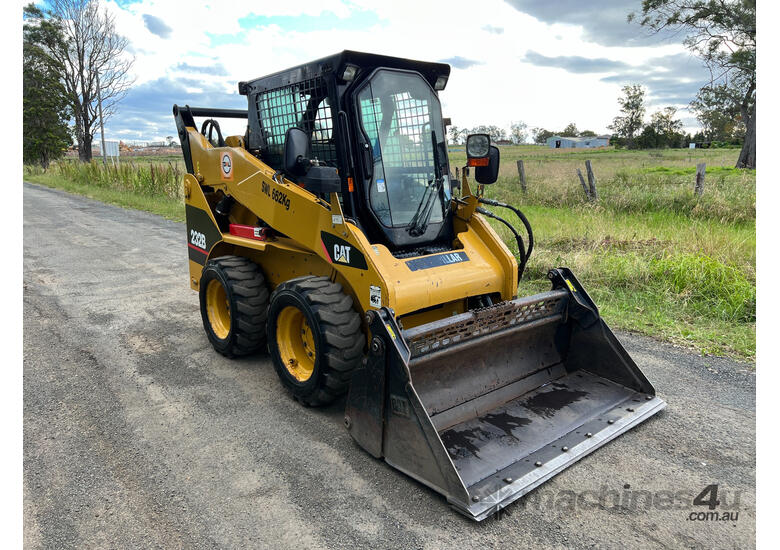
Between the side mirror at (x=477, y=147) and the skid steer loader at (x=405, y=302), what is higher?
the side mirror at (x=477, y=147)

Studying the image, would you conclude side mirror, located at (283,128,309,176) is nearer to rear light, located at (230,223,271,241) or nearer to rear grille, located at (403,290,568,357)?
rear light, located at (230,223,271,241)

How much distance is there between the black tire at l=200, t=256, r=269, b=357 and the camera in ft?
15.1

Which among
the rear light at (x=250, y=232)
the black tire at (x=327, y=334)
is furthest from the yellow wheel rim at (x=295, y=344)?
the rear light at (x=250, y=232)

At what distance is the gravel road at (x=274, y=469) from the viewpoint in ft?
8.81

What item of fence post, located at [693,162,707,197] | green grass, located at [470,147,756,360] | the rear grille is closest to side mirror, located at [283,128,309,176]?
the rear grille

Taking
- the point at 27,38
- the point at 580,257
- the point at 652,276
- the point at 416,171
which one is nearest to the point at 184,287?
the point at 416,171

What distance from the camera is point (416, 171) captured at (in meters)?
4.21

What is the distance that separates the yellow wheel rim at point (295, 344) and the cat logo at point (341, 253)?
0.53 metres

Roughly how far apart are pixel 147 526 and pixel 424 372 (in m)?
1.75

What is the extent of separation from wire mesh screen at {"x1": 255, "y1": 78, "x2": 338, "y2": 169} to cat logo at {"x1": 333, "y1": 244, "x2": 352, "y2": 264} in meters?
0.68

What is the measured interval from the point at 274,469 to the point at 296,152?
2.06m

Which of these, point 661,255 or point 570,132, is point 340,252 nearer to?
point 661,255

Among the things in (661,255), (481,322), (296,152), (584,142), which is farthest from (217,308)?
(584,142)

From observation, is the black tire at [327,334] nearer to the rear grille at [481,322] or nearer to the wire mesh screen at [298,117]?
the rear grille at [481,322]
